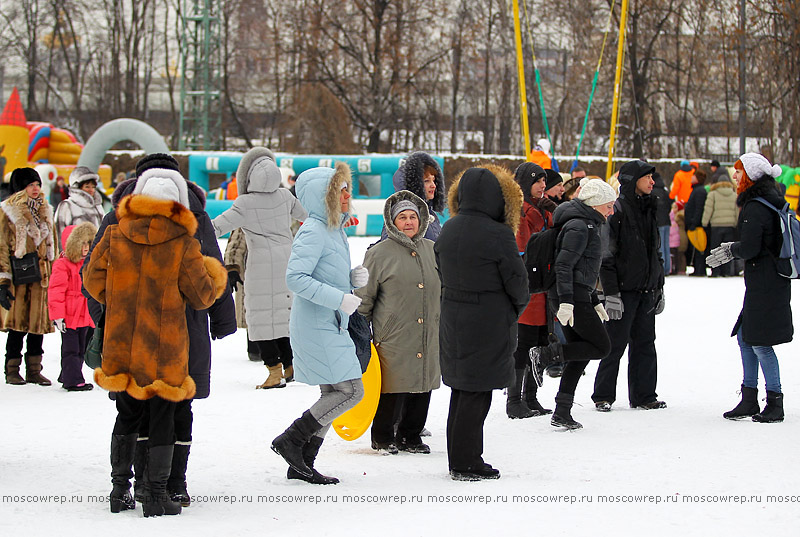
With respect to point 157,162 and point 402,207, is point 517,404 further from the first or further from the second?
point 157,162

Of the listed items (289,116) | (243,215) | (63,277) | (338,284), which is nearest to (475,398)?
(338,284)

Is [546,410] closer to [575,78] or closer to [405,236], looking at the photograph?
[405,236]

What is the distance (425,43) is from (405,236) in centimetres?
3497

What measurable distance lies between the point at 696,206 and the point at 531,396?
10.2 m

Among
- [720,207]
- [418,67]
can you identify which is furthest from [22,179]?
[418,67]

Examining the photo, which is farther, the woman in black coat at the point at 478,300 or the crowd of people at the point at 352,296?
the woman in black coat at the point at 478,300

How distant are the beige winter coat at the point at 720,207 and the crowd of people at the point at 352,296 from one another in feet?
28.9

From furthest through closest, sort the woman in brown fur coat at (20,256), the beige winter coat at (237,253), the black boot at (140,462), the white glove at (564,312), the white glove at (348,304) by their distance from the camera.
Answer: the beige winter coat at (237,253) < the woman in brown fur coat at (20,256) < the white glove at (564,312) < the white glove at (348,304) < the black boot at (140,462)

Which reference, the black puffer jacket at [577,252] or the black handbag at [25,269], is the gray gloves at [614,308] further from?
the black handbag at [25,269]

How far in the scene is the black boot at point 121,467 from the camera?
4566 mm

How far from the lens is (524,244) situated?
23.7 ft

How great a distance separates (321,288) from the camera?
16.6 ft

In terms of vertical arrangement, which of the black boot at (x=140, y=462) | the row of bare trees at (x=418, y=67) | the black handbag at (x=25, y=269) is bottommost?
the black boot at (x=140, y=462)

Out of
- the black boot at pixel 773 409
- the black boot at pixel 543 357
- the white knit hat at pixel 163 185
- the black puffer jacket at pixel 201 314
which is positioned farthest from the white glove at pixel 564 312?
the white knit hat at pixel 163 185
